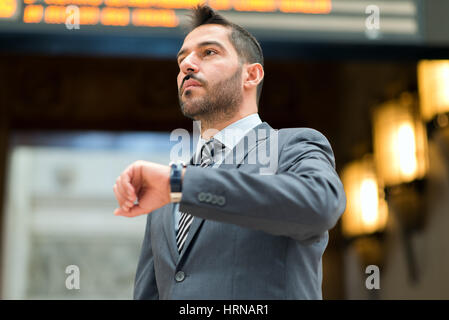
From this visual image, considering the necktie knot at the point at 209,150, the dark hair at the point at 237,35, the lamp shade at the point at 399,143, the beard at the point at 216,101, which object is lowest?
the necktie knot at the point at 209,150

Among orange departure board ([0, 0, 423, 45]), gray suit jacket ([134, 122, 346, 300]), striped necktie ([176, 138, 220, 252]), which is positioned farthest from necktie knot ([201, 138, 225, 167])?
orange departure board ([0, 0, 423, 45])

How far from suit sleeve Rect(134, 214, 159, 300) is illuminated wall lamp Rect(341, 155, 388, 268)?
305 centimetres

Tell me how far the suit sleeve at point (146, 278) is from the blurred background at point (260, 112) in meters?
1.45

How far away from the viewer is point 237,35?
1.88m

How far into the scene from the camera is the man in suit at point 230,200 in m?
1.26

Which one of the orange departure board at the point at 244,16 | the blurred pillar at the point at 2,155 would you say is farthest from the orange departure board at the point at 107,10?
the blurred pillar at the point at 2,155

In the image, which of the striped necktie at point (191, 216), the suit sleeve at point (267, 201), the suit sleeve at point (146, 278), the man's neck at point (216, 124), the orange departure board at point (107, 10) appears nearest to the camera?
the suit sleeve at point (267, 201)

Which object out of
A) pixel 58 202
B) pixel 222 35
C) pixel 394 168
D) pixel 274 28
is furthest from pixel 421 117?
pixel 58 202

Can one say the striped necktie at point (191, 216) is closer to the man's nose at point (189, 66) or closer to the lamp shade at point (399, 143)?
the man's nose at point (189, 66)

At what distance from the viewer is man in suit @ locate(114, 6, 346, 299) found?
126 centimetres

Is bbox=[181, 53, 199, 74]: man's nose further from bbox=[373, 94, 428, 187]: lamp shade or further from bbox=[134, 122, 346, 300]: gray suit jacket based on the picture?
bbox=[373, 94, 428, 187]: lamp shade

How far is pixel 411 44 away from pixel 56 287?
3.76 meters

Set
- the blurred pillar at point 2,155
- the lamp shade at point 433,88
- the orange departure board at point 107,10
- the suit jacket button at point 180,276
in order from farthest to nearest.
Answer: the blurred pillar at point 2,155
the lamp shade at point 433,88
the orange departure board at point 107,10
the suit jacket button at point 180,276

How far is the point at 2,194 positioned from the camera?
466 cm
